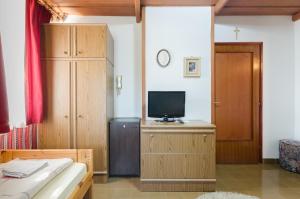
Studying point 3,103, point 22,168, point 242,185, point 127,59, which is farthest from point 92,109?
point 242,185

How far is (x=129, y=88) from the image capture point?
4195 millimetres

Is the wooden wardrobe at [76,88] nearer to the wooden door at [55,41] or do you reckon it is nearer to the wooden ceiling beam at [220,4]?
the wooden door at [55,41]

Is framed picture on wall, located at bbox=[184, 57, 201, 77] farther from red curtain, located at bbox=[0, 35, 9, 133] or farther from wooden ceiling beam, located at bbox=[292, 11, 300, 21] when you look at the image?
red curtain, located at bbox=[0, 35, 9, 133]

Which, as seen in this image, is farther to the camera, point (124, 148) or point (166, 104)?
point (124, 148)

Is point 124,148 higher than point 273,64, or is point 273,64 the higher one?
point 273,64

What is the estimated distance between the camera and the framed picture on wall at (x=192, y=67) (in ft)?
12.2

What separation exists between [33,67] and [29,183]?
6.15 ft

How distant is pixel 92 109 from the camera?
11.4 ft

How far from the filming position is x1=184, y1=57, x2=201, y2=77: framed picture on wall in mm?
3729

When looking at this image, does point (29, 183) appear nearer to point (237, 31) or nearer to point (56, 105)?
point (56, 105)

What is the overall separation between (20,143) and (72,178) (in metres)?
1.49

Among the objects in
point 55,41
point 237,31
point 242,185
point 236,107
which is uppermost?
point 237,31

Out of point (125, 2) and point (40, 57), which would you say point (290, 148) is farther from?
point (40, 57)

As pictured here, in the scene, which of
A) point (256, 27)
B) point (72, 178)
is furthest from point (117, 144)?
point (256, 27)
